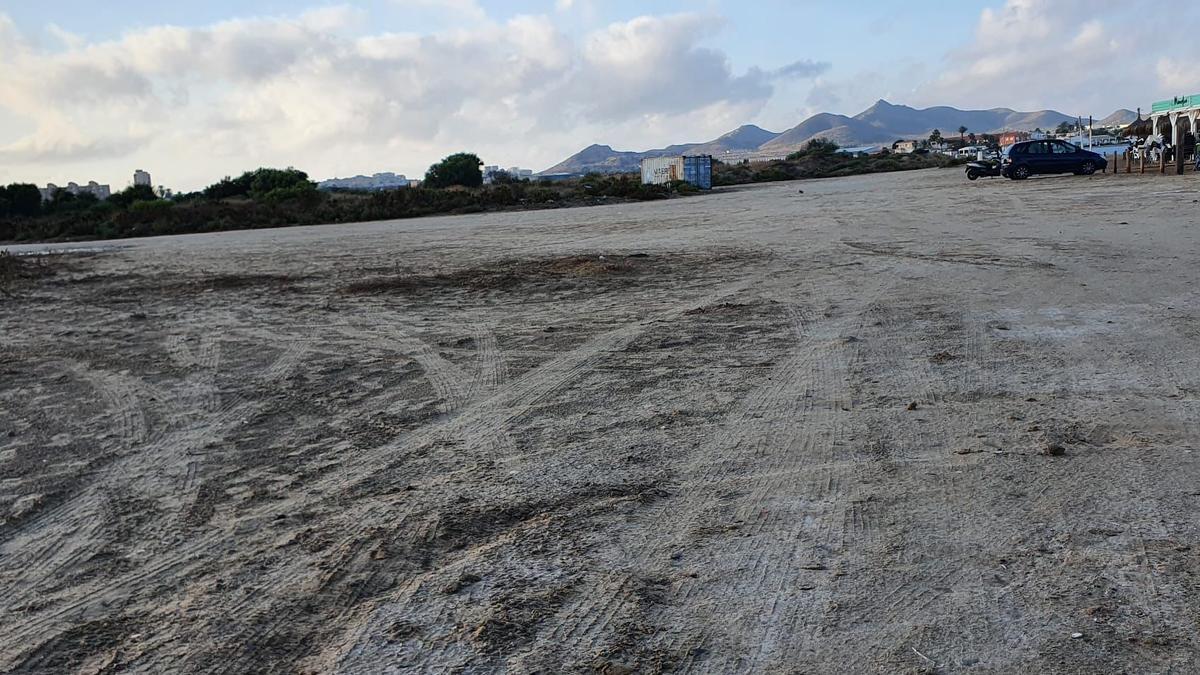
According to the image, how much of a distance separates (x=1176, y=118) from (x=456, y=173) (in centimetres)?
4971

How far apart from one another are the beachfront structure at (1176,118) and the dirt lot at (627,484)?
33.3m

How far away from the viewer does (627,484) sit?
466 cm

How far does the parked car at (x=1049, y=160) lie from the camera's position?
3506cm

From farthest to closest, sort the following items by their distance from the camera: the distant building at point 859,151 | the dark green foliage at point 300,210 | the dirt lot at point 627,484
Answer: the distant building at point 859,151
the dark green foliage at point 300,210
the dirt lot at point 627,484

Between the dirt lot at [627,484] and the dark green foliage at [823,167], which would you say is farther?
the dark green foliage at [823,167]

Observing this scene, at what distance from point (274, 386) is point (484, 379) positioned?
1631mm

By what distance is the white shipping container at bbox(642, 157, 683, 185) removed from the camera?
183ft

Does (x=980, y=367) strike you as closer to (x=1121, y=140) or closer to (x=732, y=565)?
(x=732, y=565)

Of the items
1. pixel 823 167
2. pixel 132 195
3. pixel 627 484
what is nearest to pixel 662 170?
pixel 823 167

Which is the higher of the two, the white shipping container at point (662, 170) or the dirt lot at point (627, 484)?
the white shipping container at point (662, 170)

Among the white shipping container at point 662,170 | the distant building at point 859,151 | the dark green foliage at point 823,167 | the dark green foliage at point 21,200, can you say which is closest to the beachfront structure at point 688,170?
the white shipping container at point 662,170

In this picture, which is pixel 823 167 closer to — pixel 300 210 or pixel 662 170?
pixel 662 170

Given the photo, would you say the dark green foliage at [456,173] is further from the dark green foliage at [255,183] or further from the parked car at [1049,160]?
the parked car at [1049,160]

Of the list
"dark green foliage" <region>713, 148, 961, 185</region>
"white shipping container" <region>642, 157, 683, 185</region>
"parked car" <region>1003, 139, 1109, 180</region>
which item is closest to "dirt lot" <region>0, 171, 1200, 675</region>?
"parked car" <region>1003, 139, 1109, 180</region>
